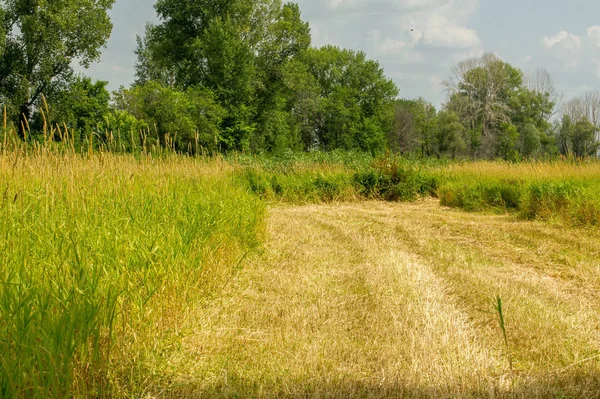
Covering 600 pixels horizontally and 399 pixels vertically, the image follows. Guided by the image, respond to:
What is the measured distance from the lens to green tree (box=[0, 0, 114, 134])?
907 inches

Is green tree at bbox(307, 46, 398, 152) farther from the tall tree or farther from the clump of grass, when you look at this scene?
the clump of grass

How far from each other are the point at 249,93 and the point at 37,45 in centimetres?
1058

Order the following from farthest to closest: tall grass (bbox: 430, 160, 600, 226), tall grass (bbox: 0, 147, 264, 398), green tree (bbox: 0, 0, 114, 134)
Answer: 1. green tree (bbox: 0, 0, 114, 134)
2. tall grass (bbox: 430, 160, 600, 226)
3. tall grass (bbox: 0, 147, 264, 398)

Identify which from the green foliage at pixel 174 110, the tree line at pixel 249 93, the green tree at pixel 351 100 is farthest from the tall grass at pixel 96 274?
the green tree at pixel 351 100

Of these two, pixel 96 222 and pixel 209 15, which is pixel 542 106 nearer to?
pixel 209 15

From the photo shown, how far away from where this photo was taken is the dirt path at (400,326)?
2.66m

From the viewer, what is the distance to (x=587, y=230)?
24.3 ft

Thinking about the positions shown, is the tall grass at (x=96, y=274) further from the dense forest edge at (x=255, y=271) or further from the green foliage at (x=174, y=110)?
the green foliage at (x=174, y=110)

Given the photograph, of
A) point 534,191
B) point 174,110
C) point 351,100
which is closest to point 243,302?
point 534,191

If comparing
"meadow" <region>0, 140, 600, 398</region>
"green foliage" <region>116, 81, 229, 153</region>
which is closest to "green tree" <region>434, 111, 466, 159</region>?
"green foliage" <region>116, 81, 229, 153</region>

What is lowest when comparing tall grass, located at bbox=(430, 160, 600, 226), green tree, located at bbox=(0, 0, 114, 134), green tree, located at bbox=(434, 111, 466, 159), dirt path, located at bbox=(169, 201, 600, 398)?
dirt path, located at bbox=(169, 201, 600, 398)

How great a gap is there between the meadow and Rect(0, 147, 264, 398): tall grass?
1 centimetres

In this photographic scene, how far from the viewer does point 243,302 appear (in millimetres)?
3982

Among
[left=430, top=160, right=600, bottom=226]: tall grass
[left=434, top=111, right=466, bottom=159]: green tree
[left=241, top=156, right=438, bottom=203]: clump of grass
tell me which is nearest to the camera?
[left=430, top=160, right=600, bottom=226]: tall grass
